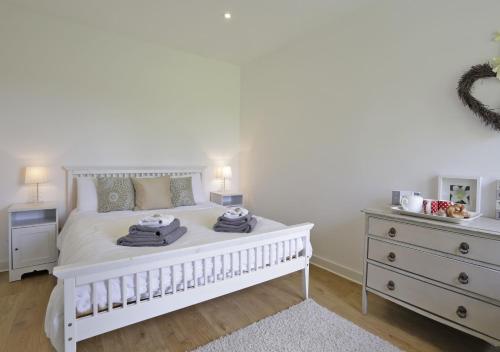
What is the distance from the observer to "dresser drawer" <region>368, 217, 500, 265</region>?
152cm

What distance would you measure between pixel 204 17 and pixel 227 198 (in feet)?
7.66

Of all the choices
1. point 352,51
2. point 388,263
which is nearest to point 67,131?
point 352,51

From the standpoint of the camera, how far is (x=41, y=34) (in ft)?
9.50

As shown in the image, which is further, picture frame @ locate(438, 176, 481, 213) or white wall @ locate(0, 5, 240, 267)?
white wall @ locate(0, 5, 240, 267)

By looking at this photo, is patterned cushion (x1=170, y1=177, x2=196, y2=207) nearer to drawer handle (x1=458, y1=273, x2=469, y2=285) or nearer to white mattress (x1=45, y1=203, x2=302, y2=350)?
white mattress (x1=45, y1=203, x2=302, y2=350)

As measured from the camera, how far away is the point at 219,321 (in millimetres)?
2027

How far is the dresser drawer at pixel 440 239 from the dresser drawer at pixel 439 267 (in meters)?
0.05

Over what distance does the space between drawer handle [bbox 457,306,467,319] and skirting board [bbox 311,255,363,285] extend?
106 cm

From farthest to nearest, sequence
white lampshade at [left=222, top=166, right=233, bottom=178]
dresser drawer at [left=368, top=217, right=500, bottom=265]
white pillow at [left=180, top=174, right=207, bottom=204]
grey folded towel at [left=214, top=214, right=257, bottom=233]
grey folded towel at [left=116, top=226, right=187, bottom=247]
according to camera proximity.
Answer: white lampshade at [left=222, top=166, right=233, bottom=178]
white pillow at [left=180, top=174, right=207, bottom=204]
grey folded towel at [left=214, top=214, right=257, bottom=233]
grey folded towel at [left=116, top=226, right=187, bottom=247]
dresser drawer at [left=368, top=217, right=500, bottom=265]

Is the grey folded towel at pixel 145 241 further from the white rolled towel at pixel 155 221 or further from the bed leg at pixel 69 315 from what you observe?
the bed leg at pixel 69 315

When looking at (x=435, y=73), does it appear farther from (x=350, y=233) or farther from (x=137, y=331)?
→ (x=137, y=331)

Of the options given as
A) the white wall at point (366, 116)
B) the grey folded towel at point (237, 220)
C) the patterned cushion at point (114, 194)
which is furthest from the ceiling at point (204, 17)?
the grey folded towel at point (237, 220)

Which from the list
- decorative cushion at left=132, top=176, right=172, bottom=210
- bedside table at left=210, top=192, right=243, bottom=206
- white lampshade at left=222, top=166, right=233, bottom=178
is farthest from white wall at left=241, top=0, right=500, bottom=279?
decorative cushion at left=132, top=176, right=172, bottom=210

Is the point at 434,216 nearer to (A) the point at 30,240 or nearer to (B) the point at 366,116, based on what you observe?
(B) the point at 366,116
